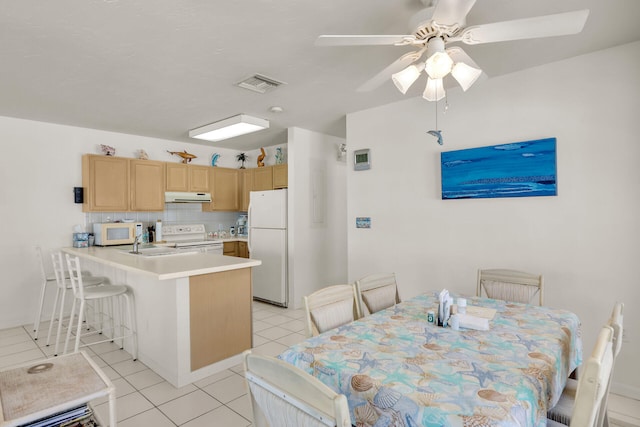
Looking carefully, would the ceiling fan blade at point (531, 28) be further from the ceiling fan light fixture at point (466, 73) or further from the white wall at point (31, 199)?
the white wall at point (31, 199)

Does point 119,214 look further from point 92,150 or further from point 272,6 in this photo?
point 272,6

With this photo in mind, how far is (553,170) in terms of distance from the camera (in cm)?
266

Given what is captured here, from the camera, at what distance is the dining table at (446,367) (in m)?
1.05

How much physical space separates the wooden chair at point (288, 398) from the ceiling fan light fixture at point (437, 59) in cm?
164

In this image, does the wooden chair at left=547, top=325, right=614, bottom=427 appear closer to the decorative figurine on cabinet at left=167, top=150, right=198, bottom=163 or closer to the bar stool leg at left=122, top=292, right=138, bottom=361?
the bar stool leg at left=122, top=292, right=138, bottom=361

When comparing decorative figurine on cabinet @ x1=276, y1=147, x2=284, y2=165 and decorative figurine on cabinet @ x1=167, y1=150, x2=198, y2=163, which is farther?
decorative figurine on cabinet @ x1=276, y1=147, x2=284, y2=165

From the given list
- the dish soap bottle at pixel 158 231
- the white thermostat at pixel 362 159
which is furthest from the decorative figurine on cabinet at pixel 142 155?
the white thermostat at pixel 362 159

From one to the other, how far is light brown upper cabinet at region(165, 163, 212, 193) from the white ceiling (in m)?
1.43

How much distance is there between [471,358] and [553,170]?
6.58 feet

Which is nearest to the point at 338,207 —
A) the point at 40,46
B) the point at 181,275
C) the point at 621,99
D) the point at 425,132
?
the point at 425,132

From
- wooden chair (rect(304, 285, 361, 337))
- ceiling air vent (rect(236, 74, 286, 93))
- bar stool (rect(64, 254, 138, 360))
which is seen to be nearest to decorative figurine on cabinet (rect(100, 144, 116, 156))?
bar stool (rect(64, 254, 138, 360))

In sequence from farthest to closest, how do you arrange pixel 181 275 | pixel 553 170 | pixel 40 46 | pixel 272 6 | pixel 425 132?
1. pixel 425 132
2. pixel 553 170
3. pixel 181 275
4. pixel 40 46
5. pixel 272 6

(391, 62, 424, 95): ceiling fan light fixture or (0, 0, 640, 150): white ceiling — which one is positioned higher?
(0, 0, 640, 150): white ceiling

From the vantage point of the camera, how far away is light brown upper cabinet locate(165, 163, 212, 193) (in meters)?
5.14
